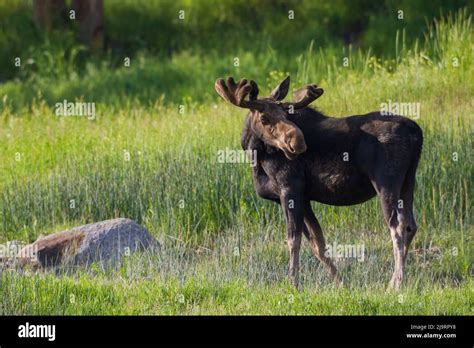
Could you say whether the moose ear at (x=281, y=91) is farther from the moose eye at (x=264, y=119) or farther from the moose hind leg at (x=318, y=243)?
the moose hind leg at (x=318, y=243)

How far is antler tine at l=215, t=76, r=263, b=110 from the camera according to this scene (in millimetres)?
11977

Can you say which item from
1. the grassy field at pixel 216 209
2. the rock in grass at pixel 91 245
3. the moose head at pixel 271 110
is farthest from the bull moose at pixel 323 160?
the rock in grass at pixel 91 245

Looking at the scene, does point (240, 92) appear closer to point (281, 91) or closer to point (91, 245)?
point (281, 91)

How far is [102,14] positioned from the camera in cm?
2869

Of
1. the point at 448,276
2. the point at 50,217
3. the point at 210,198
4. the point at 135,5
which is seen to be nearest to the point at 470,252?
the point at 448,276

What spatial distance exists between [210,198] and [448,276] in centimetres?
351

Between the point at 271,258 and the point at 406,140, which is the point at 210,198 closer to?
the point at 271,258

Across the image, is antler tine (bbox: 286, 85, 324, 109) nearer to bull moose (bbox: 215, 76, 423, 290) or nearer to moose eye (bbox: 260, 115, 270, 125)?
bull moose (bbox: 215, 76, 423, 290)

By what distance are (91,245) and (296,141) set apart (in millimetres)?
3215

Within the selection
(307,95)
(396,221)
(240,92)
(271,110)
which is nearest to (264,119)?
(271,110)

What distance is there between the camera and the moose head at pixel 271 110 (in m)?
11.8

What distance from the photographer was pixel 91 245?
13789 millimetres

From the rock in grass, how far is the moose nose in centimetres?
262

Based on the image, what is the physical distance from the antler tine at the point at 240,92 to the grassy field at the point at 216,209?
1701 mm
